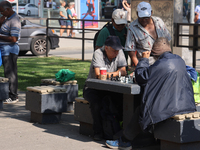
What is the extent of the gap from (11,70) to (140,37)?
3.26m

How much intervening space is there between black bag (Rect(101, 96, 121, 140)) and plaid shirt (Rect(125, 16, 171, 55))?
101cm

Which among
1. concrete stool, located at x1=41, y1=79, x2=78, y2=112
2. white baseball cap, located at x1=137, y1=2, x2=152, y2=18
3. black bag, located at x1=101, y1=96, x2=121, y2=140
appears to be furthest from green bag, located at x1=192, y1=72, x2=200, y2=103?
concrete stool, located at x1=41, y1=79, x2=78, y2=112

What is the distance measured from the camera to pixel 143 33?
20.6ft

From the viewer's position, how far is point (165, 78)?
4906 mm

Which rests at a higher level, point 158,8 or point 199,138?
point 158,8

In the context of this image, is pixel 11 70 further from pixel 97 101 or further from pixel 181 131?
pixel 181 131

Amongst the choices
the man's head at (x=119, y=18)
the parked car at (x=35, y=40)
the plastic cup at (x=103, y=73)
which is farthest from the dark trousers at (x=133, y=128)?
the parked car at (x=35, y=40)

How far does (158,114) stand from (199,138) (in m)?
0.61

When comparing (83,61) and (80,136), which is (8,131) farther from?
(83,61)

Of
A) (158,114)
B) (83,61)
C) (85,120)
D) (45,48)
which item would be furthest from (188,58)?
(158,114)

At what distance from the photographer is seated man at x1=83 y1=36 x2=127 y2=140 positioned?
228 inches

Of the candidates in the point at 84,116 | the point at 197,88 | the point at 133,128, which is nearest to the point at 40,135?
the point at 84,116

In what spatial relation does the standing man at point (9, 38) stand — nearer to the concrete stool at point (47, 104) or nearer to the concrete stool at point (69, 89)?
the concrete stool at point (69, 89)

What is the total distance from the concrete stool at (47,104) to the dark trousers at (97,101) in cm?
100
